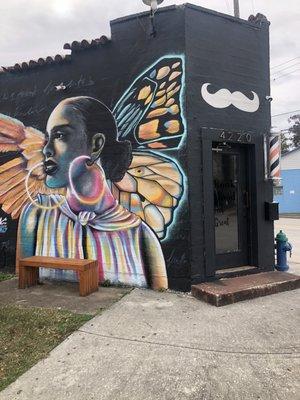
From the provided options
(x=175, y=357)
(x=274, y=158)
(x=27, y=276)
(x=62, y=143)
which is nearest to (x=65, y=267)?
(x=27, y=276)

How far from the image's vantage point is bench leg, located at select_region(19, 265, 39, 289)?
672 centimetres

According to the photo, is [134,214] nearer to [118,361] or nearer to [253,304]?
[253,304]

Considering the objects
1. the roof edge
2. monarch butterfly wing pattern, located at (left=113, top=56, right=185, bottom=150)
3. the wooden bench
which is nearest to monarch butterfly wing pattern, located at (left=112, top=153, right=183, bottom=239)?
monarch butterfly wing pattern, located at (left=113, top=56, right=185, bottom=150)

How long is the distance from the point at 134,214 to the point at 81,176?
1.21 meters

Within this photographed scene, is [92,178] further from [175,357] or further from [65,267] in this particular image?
[175,357]

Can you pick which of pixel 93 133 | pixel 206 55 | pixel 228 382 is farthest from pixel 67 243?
pixel 228 382

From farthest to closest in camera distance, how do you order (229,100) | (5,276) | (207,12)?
(5,276), (229,100), (207,12)

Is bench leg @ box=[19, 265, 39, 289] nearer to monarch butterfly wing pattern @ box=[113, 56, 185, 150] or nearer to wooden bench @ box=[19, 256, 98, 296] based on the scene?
wooden bench @ box=[19, 256, 98, 296]

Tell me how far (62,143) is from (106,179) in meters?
1.12

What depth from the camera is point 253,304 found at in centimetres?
570

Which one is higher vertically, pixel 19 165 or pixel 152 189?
pixel 19 165

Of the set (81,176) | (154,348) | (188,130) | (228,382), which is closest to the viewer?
(228,382)

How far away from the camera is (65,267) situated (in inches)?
247

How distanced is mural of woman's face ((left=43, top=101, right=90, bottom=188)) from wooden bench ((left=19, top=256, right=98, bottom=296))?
146 centimetres
